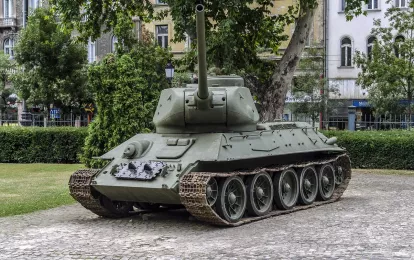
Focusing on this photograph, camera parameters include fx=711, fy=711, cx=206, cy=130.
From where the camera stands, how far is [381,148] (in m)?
22.9

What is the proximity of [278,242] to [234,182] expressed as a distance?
2021mm

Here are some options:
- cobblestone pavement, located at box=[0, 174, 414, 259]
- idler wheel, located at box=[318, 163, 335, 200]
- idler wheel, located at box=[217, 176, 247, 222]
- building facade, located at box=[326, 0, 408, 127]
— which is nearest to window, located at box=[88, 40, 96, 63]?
building facade, located at box=[326, 0, 408, 127]

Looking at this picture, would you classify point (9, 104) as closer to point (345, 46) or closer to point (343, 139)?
point (345, 46)

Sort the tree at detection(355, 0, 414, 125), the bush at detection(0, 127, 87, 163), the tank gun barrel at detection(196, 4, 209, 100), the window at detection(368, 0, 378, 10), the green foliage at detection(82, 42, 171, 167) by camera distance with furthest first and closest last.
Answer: the window at detection(368, 0, 378, 10) < the tree at detection(355, 0, 414, 125) < the bush at detection(0, 127, 87, 163) < the green foliage at detection(82, 42, 171, 167) < the tank gun barrel at detection(196, 4, 209, 100)

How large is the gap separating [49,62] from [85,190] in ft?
67.0

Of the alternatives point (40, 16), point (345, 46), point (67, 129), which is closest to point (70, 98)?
point (40, 16)

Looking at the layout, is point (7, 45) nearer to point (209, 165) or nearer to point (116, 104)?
point (116, 104)

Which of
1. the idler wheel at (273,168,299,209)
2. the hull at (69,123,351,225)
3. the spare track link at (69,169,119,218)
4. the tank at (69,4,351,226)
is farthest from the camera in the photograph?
the idler wheel at (273,168,299,209)

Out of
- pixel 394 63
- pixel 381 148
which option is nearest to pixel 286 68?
pixel 381 148

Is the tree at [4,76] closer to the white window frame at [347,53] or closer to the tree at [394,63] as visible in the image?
the white window frame at [347,53]

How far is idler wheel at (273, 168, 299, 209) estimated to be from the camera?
13.1m

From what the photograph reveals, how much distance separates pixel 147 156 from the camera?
1219 centimetres

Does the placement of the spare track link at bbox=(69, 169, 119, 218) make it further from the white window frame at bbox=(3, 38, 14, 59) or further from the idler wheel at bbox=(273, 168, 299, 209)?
the white window frame at bbox=(3, 38, 14, 59)

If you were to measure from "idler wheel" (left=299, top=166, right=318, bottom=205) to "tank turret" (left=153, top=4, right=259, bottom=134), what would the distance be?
5.18ft
